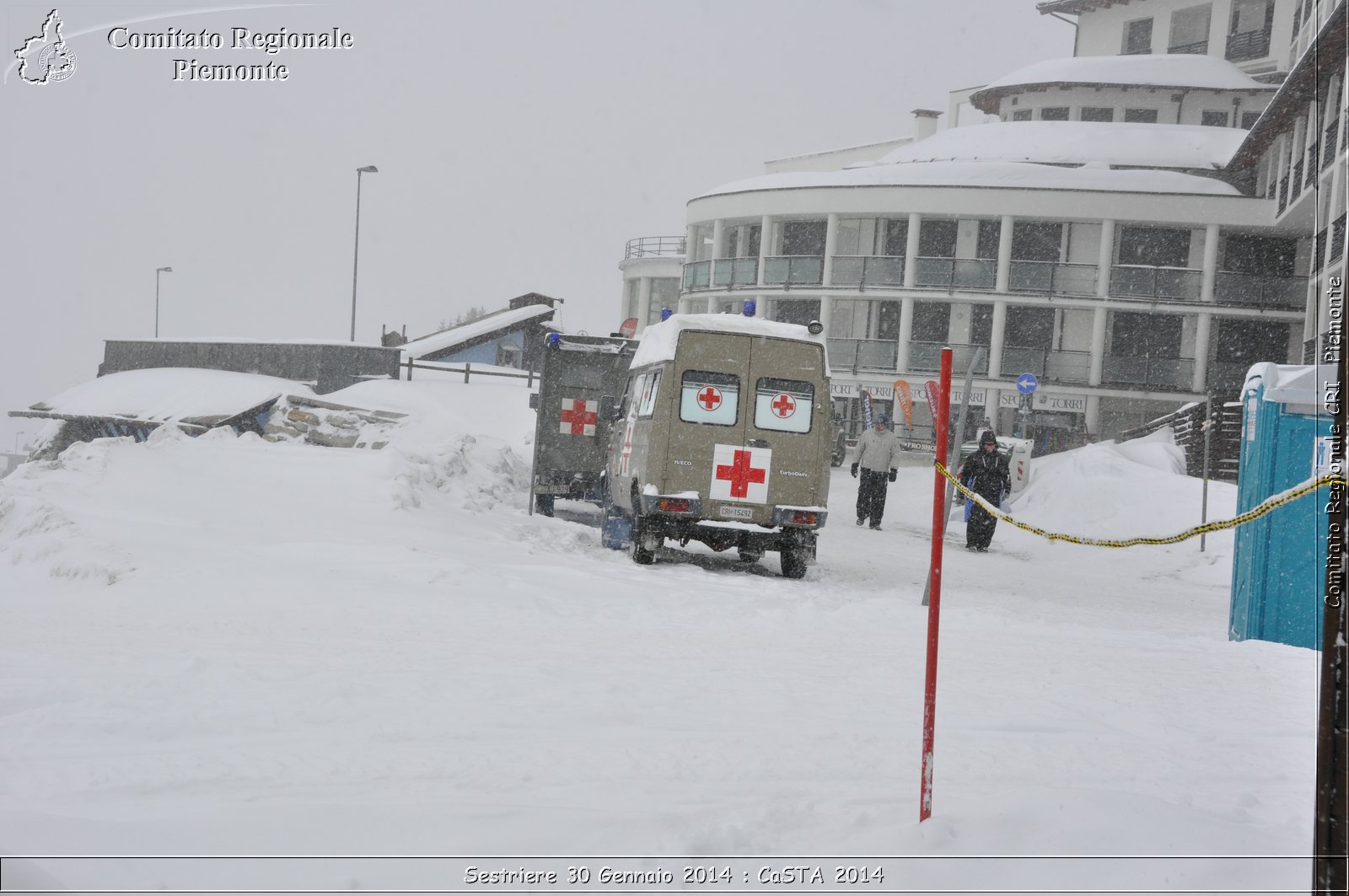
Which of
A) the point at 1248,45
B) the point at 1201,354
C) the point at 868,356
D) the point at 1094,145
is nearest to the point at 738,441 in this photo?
the point at 868,356

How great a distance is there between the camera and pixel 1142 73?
1832 inches

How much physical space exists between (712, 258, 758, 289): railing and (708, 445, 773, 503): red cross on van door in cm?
3307

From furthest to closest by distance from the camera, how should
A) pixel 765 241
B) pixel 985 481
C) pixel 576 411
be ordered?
1. pixel 765 241
2. pixel 985 481
3. pixel 576 411

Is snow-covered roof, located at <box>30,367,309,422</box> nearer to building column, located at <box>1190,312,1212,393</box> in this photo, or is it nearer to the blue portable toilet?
building column, located at <box>1190,312,1212,393</box>

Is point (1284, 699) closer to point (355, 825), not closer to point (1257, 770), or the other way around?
point (1257, 770)

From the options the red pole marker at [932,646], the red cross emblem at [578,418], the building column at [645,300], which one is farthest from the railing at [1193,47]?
the red pole marker at [932,646]

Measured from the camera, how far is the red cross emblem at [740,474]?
13484 millimetres

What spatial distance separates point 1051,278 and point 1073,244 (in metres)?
1.69

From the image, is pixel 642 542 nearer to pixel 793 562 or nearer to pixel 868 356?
pixel 793 562

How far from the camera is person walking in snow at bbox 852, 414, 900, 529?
21.6m

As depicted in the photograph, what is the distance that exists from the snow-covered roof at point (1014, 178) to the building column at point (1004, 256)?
1247 millimetres

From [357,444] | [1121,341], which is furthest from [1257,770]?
[1121,341]

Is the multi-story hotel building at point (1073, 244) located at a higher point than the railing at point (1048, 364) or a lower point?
higher

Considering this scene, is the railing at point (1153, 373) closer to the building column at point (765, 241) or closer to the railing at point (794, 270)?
the railing at point (794, 270)
